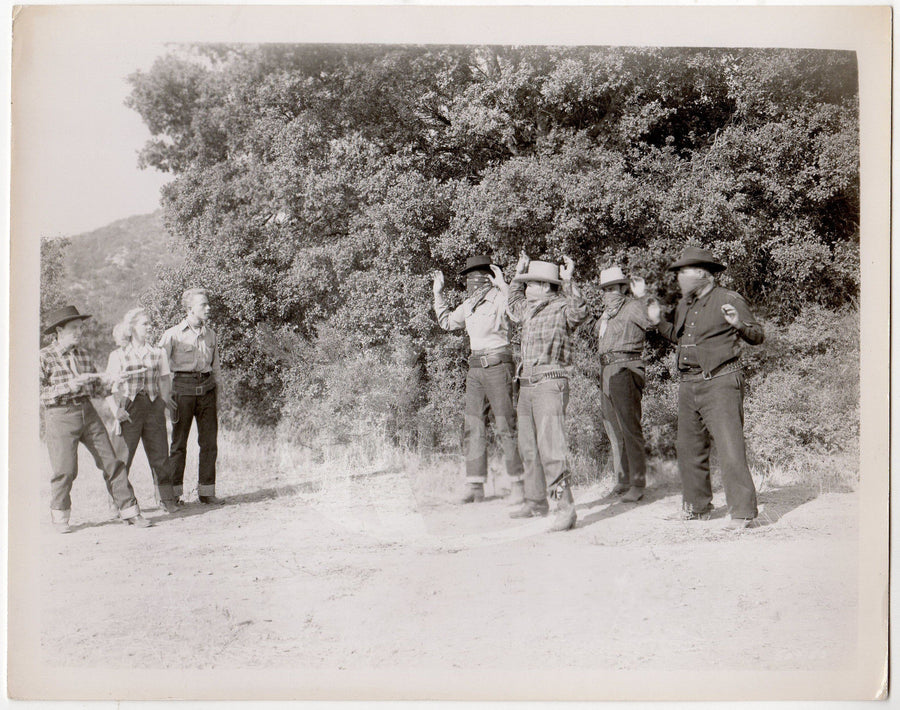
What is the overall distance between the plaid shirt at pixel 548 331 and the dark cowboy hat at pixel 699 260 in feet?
2.67

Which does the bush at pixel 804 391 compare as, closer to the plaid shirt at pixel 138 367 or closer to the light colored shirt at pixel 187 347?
the light colored shirt at pixel 187 347

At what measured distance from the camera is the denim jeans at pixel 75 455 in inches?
210

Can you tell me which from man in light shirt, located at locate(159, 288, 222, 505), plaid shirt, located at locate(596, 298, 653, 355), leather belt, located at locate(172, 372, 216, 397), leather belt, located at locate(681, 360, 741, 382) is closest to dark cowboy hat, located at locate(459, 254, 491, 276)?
plaid shirt, located at locate(596, 298, 653, 355)

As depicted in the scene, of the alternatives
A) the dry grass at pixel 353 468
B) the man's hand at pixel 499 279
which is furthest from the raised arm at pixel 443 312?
the dry grass at pixel 353 468

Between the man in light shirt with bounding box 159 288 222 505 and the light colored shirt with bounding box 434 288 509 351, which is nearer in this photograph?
the man in light shirt with bounding box 159 288 222 505

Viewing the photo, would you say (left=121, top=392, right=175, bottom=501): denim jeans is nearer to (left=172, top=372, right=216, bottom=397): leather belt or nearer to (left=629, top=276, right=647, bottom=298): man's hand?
(left=172, top=372, right=216, bottom=397): leather belt

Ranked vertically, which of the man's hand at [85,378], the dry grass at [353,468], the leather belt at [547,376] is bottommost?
the dry grass at [353,468]

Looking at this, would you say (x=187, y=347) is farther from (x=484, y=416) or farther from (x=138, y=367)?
(x=484, y=416)

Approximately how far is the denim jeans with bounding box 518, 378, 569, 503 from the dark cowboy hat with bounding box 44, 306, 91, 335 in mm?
3086

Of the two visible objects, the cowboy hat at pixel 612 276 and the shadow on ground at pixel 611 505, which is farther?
the cowboy hat at pixel 612 276

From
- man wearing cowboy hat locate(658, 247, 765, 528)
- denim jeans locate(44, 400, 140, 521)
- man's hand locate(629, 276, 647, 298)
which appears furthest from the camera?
man's hand locate(629, 276, 647, 298)

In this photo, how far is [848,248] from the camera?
6066mm

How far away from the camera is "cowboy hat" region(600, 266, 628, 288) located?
20.8ft

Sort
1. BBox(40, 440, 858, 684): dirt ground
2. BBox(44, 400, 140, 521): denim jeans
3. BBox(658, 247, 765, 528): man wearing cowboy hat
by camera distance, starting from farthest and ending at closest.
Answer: BBox(658, 247, 765, 528): man wearing cowboy hat < BBox(44, 400, 140, 521): denim jeans < BBox(40, 440, 858, 684): dirt ground
